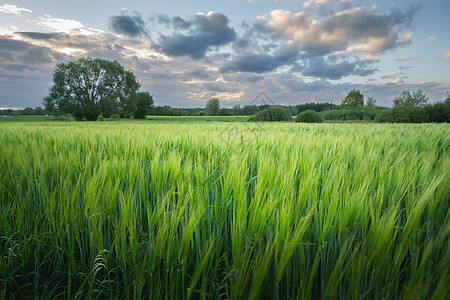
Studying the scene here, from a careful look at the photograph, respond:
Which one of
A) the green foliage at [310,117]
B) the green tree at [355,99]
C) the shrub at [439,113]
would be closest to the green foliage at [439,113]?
the shrub at [439,113]

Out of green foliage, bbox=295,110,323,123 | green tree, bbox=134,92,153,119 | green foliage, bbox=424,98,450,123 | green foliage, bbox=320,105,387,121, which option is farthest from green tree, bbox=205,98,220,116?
green foliage, bbox=424,98,450,123

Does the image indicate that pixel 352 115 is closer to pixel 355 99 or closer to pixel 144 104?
pixel 355 99

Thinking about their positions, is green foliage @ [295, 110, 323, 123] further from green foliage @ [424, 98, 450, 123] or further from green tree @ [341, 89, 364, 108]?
green tree @ [341, 89, 364, 108]

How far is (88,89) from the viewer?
35781mm

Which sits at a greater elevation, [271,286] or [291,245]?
[291,245]

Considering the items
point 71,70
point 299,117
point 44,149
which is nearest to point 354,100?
point 299,117

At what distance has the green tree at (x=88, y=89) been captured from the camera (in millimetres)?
34250

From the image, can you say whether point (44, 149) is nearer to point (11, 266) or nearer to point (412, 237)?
point (11, 266)

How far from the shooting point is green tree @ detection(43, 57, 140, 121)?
34.2 meters

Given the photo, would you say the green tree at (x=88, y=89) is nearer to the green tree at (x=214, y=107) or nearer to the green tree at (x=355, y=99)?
the green tree at (x=214, y=107)

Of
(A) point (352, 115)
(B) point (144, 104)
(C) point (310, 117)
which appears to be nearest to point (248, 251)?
(C) point (310, 117)

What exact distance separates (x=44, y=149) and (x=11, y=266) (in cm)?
159

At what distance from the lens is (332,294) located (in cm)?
50

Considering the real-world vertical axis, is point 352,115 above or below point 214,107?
below
